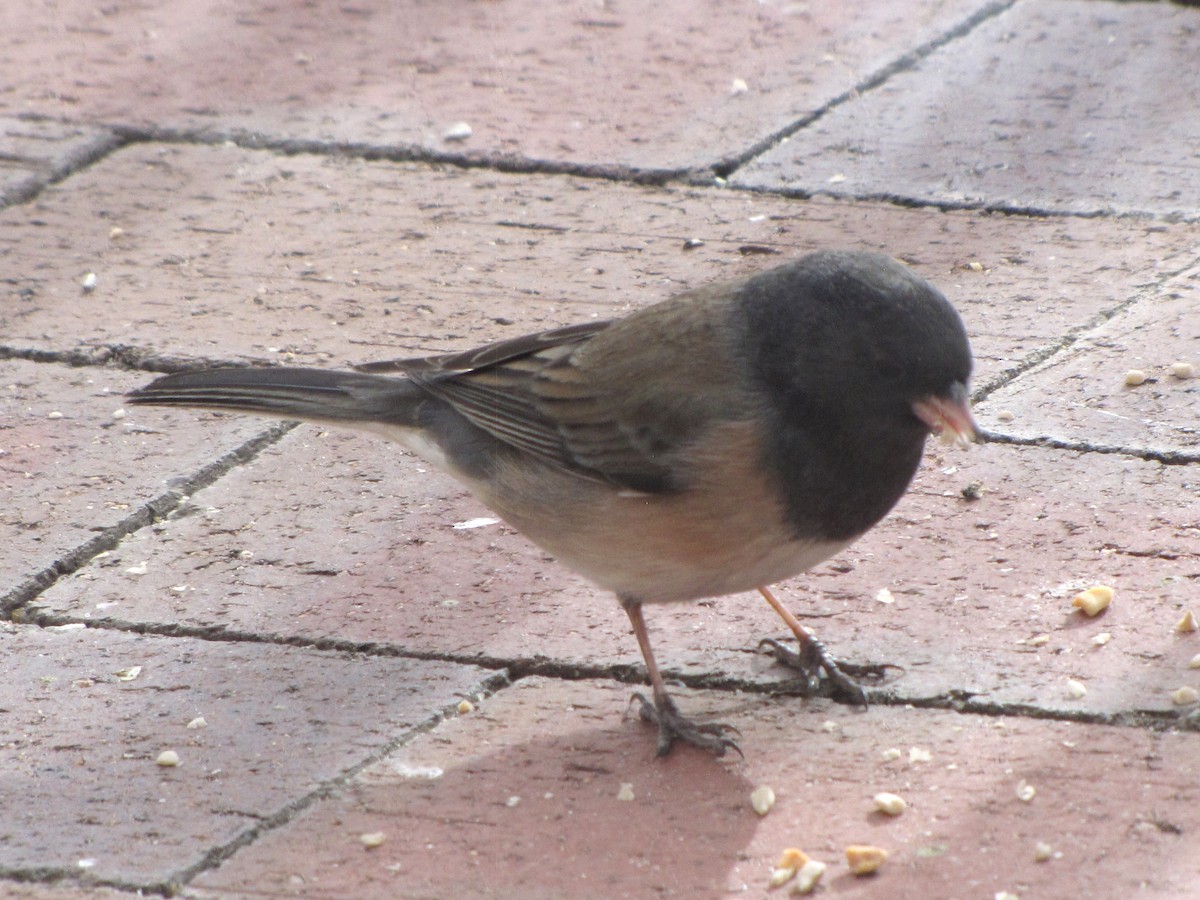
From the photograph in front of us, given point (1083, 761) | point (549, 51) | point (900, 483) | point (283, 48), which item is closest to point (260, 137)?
point (283, 48)

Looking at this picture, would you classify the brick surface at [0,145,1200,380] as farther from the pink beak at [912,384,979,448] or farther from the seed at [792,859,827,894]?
the seed at [792,859,827,894]

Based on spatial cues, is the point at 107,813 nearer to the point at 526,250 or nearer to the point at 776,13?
the point at 526,250

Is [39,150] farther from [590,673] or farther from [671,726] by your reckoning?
[671,726]

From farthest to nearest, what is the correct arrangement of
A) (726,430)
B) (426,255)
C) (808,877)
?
(426,255) < (726,430) < (808,877)

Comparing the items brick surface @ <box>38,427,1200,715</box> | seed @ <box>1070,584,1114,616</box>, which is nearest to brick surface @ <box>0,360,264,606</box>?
brick surface @ <box>38,427,1200,715</box>

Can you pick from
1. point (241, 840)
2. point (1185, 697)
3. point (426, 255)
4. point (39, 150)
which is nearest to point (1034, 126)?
point (426, 255)

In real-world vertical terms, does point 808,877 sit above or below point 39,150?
below

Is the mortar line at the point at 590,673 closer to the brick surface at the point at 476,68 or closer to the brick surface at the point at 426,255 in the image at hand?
the brick surface at the point at 426,255
